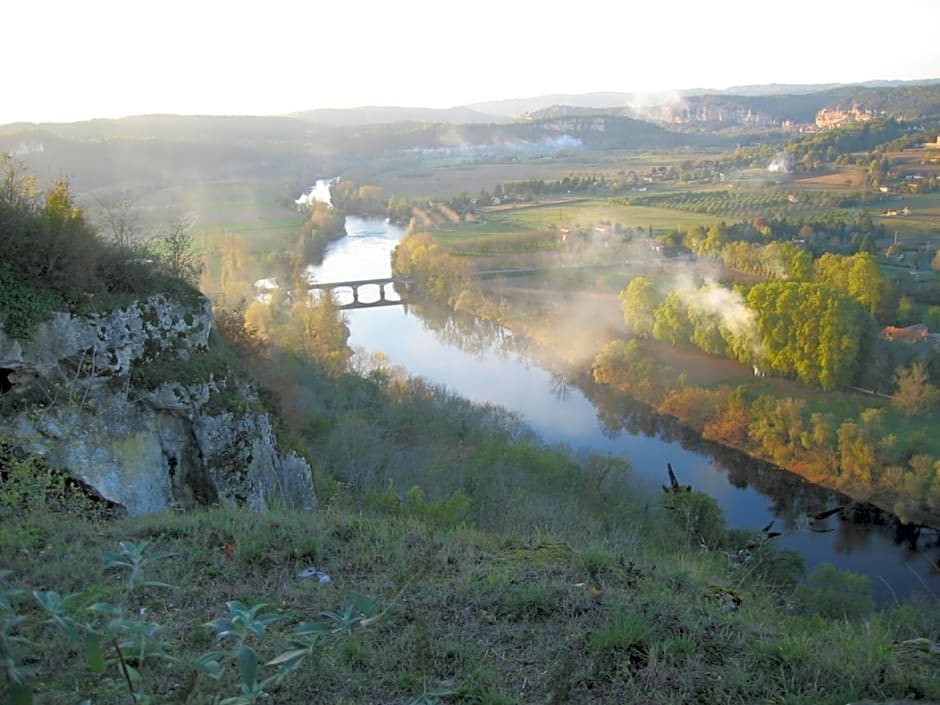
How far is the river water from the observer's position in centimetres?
1377

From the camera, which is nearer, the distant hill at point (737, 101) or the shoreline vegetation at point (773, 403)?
the shoreline vegetation at point (773, 403)

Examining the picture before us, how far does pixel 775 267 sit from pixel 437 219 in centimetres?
2011

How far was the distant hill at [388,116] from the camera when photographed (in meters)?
57.9

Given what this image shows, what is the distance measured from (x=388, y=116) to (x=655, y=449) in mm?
56422

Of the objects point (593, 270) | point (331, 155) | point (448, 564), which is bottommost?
point (593, 270)

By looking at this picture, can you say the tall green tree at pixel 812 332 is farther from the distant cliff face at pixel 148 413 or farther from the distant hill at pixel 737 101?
the distant hill at pixel 737 101

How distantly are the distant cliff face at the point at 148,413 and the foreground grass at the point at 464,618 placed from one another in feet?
9.71

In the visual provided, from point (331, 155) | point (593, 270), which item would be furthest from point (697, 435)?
point (331, 155)

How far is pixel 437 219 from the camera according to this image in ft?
138

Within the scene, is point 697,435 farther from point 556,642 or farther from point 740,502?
point 556,642

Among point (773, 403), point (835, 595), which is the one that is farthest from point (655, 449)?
point (835, 595)

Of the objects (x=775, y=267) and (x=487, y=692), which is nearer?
(x=487, y=692)

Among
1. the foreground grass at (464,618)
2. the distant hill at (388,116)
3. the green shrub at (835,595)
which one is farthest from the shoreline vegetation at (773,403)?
the distant hill at (388,116)

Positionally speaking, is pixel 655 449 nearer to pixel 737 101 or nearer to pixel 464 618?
pixel 464 618
